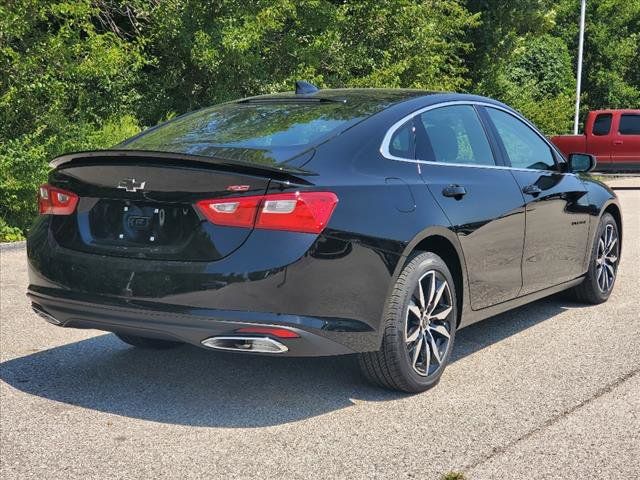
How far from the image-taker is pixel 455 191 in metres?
4.74

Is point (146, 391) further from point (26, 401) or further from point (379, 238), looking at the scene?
point (379, 238)

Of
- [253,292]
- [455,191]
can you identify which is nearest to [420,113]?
[455,191]

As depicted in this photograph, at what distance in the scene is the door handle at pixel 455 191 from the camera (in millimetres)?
4660

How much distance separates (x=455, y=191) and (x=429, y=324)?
2.48ft

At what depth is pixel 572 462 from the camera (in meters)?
3.57

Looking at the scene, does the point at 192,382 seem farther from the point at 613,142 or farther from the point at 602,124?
the point at 602,124

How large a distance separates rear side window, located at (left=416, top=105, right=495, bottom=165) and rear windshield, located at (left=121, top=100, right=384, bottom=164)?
0.34 metres

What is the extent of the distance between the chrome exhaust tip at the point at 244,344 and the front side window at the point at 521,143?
7.92 feet

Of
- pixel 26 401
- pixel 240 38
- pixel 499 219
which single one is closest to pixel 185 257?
pixel 26 401

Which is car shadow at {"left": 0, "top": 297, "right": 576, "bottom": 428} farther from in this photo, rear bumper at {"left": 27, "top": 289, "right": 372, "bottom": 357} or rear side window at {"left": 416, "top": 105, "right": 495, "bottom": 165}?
rear side window at {"left": 416, "top": 105, "right": 495, "bottom": 165}

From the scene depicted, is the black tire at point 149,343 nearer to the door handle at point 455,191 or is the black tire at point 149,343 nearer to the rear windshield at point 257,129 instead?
the rear windshield at point 257,129

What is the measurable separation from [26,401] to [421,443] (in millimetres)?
2023

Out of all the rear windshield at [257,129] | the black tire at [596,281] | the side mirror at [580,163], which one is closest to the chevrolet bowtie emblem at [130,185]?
the rear windshield at [257,129]

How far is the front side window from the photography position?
5.61m
